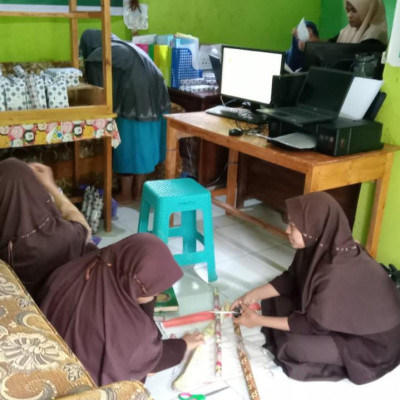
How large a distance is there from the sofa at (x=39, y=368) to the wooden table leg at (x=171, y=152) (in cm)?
195

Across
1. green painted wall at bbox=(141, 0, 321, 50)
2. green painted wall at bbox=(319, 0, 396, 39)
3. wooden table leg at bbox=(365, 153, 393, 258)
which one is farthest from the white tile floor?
green painted wall at bbox=(319, 0, 396, 39)

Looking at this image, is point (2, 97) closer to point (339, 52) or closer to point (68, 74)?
point (68, 74)

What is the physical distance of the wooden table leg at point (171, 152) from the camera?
3133 mm

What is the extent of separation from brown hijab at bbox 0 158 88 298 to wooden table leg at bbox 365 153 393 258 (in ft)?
5.17

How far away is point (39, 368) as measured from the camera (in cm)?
103

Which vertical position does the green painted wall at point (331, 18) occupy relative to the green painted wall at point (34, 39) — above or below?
above

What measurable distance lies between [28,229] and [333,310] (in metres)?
1.14

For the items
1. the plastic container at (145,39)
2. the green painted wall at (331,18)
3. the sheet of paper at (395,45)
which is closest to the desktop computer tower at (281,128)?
the sheet of paper at (395,45)

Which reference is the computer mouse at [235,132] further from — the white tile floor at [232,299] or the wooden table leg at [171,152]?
the white tile floor at [232,299]

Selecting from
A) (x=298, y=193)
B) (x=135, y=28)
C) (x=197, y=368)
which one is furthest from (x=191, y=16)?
(x=197, y=368)

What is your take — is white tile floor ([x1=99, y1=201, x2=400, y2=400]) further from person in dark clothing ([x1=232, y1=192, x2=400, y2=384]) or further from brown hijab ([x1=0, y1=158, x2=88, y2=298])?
brown hijab ([x1=0, y1=158, x2=88, y2=298])

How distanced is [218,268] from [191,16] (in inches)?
94.6

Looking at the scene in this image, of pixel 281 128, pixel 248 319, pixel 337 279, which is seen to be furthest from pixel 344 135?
pixel 248 319

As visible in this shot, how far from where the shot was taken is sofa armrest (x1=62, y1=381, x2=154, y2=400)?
3.02 ft
